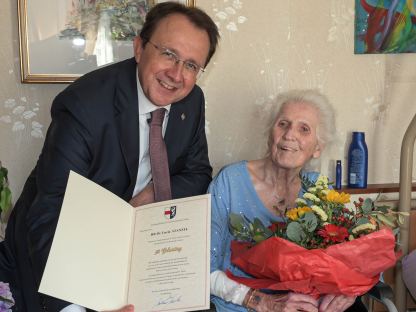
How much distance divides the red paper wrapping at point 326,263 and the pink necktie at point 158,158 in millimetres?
414

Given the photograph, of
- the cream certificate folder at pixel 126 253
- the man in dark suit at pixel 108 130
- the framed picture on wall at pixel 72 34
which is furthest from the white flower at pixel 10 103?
the cream certificate folder at pixel 126 253

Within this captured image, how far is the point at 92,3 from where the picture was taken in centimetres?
238

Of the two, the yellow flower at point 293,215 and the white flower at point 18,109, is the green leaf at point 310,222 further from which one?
the white flower at point 18,109

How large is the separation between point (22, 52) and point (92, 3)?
1.30 feet

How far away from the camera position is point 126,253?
1465 millimetres

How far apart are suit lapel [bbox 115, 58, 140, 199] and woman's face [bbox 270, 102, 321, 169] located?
1.72 feet

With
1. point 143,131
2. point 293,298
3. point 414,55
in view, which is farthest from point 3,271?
point 414,55

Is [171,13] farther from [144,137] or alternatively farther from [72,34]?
[72,34]

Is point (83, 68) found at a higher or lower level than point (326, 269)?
higher

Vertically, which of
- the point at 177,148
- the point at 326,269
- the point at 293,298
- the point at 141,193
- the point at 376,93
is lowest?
the point at 293,298

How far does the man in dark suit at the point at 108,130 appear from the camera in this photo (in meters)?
1.48

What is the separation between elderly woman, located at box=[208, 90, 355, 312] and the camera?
1.85 m

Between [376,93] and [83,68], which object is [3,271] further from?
[376,93]
